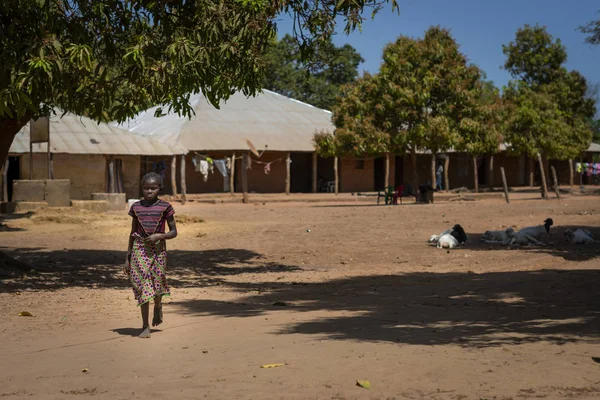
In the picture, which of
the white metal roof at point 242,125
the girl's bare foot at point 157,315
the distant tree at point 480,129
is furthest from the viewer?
the white metal roof at point 242,125

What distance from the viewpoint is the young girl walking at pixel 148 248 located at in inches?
297

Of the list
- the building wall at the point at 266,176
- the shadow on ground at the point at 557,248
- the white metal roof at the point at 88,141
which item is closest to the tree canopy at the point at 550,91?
the building wall at the point at 266,176

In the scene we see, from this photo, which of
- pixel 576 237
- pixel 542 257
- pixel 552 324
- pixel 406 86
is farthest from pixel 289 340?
pixel 406 86

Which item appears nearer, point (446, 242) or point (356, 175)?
point (446, 242)

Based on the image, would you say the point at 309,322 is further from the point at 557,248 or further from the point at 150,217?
the point at 557,248

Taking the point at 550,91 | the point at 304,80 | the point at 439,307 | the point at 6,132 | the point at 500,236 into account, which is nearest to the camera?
the point at 439,307

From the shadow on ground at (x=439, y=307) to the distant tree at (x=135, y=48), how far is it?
293cm

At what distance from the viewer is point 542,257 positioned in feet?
48.0

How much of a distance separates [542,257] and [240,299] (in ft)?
21.2

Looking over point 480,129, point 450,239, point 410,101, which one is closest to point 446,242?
point 450,239

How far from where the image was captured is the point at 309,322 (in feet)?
27.0

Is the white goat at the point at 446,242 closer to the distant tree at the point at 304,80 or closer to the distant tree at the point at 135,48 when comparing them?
the distant tree at the point at 135,48

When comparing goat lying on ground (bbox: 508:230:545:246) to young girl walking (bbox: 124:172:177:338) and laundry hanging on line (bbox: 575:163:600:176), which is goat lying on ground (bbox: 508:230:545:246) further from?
laundry hanging on line (bbox: 575:163:600:176)

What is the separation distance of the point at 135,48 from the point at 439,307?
4.93 metres
